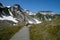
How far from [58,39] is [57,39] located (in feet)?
0.86

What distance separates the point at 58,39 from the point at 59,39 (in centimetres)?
23

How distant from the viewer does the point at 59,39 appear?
14719mm

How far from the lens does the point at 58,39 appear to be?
14938 millimetres

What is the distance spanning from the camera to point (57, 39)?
15.2 meters

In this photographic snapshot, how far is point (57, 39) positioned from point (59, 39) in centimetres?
49
